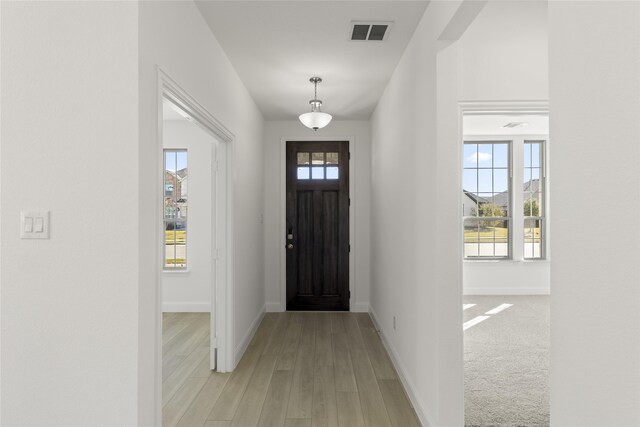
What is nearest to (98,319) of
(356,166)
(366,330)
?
(366,330)

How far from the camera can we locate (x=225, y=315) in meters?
3.32

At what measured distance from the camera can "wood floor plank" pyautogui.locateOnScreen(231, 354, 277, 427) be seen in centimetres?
255

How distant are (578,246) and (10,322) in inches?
88.1

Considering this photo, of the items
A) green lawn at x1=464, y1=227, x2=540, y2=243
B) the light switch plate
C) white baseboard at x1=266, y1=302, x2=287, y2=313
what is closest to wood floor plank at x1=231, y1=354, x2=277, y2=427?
the light switch plate

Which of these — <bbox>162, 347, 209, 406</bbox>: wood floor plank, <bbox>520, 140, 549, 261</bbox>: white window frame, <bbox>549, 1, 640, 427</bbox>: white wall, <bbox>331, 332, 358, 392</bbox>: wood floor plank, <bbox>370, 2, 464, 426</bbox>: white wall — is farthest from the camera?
<bbox>520, 140, 549, 261</bbox>: white window frame

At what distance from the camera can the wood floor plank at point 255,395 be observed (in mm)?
2551

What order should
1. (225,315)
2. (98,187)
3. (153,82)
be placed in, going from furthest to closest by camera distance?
1. (225,315)
2. (153,82)
3. (98,187)

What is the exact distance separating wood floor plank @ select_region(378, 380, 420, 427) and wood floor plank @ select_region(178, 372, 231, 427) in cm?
127

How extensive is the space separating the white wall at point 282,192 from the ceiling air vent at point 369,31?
260 centimetres

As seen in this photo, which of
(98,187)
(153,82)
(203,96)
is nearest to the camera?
(98,187)

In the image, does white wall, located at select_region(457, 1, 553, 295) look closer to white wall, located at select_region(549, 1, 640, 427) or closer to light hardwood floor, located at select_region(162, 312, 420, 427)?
white wall, located at select_region(549, 1, 640, 427)

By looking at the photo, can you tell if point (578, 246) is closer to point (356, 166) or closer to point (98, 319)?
point (98, 319)

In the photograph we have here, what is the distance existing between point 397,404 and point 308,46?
9.26 feet

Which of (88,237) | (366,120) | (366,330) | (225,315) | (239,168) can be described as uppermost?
(366,120)
